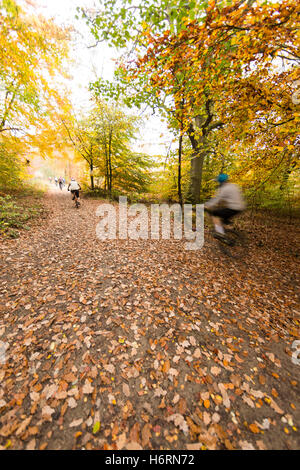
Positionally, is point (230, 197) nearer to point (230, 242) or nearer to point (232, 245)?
point (230, 242)

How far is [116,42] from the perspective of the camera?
492cm

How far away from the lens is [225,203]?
5324 mm

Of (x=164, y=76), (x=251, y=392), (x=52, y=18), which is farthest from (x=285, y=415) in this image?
(x=52, y=18)

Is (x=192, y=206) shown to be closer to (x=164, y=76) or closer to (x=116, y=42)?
(x=164, y=76)

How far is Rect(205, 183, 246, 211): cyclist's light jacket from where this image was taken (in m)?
5.18

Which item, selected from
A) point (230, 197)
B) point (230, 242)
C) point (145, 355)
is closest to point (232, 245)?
point (230, 242)

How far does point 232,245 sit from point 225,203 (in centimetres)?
178

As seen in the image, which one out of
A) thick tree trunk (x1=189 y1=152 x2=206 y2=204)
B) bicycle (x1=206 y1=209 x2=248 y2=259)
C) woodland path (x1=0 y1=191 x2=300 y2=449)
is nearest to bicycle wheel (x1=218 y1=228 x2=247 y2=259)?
bicycle (x1=206 y1=209 x2=248 y2=259)

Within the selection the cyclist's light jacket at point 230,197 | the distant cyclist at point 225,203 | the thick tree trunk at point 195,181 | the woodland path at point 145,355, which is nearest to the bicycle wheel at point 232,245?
the distant cyclist at point 225,203

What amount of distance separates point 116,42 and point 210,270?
7487 millimetres

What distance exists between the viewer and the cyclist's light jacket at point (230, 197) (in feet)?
17.0

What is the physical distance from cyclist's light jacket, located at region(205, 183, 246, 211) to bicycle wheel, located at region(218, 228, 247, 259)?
3.67 ft
